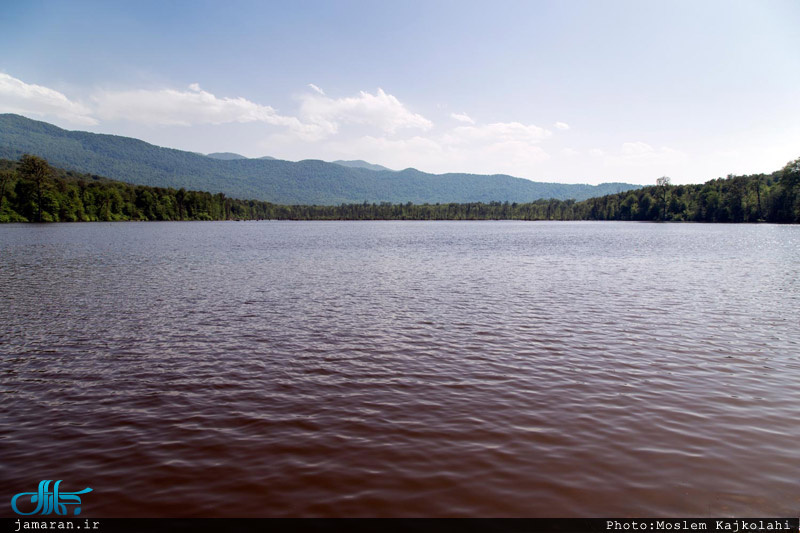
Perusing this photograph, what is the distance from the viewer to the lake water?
335 inches

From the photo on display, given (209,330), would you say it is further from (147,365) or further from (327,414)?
(327,414)

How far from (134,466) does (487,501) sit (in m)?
7.52

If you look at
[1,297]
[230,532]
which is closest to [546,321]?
[230,532]

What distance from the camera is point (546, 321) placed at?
2255 centimetres

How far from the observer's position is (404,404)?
12.6 m

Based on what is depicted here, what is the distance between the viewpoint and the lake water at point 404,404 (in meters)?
8.50
